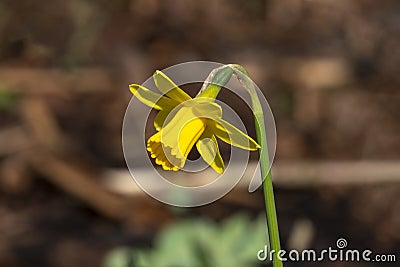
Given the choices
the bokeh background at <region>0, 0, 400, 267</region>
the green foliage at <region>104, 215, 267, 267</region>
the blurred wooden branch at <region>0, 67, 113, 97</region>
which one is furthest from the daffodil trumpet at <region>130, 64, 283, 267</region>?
the blurred wooden branch at <region>0, 67, 113, 97</region>

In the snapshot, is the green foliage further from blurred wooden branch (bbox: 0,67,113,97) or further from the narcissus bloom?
blurred wooden branch (bbox: 0,67,113,97)

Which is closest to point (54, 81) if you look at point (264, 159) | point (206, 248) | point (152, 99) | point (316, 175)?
point (316, 175)

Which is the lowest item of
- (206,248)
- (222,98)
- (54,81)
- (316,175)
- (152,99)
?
Answer: (152,99)

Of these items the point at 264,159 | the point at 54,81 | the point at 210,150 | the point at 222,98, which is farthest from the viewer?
the point at 54,81

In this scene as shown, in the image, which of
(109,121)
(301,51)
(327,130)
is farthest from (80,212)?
(301,51)

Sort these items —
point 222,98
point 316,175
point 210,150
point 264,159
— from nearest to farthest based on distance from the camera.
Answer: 1. point 264,159
2. point 210,150
3. point 316,175
4. point 222,98

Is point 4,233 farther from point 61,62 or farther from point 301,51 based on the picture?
point 301,51

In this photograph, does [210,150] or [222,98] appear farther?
[222,98]

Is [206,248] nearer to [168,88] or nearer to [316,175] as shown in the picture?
[168,88]
